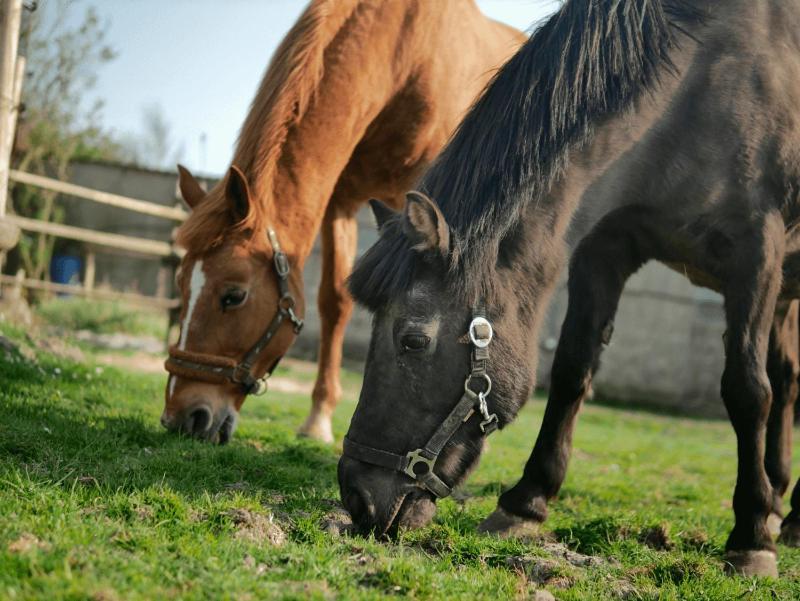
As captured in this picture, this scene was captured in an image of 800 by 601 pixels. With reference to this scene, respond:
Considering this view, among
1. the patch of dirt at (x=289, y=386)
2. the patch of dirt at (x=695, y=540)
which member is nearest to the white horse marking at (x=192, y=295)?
the patch of dirt at (x=695, y=540)

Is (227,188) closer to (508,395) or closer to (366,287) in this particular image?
(366,287)

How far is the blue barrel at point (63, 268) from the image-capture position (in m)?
13.3

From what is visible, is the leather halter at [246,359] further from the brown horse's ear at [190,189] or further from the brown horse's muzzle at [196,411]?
the brown horse's ear at [190,189]

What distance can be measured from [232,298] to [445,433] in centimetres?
152

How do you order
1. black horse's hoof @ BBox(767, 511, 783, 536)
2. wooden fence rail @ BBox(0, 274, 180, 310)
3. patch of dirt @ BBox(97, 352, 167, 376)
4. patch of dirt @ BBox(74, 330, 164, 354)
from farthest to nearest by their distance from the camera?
1. patch of dirt @ BBox(74, 330, 164, 354)
2. wooden fence rail @ BBox(0, 274, 180, 310)
3. patch of dirt @ BBox(97, 352, 167, 376)
4. black horse's hoof @ BBox(767, 511, 783, 536)

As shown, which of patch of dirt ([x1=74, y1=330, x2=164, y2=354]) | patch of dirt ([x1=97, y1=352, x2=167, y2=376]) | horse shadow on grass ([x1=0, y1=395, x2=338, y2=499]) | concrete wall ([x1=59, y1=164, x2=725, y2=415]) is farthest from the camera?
concrete wall ([x1=59, y1=164, x2=725, y2=415])

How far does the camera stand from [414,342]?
8.55 feet

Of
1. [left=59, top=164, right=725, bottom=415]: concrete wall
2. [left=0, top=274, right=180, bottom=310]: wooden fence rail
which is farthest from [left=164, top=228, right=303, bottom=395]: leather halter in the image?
[left=59, top=164, right=725, bottom=415]: concrete wall

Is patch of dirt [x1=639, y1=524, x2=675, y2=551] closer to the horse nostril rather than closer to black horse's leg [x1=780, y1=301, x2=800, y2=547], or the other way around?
black horse's leg [x1=780, y1=301, x2=800, y2=547]

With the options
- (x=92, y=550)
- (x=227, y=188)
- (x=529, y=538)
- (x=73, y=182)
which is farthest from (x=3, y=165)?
(x=73, y=182)

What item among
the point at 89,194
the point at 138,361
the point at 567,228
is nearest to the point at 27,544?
the point at 567,228

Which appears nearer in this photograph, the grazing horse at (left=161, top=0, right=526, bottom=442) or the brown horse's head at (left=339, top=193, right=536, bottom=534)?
the brown horse's head at (left=339, top=193, right=536, bottom=534)

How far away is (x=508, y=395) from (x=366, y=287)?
0.65 metres

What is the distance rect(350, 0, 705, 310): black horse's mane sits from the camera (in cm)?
266
